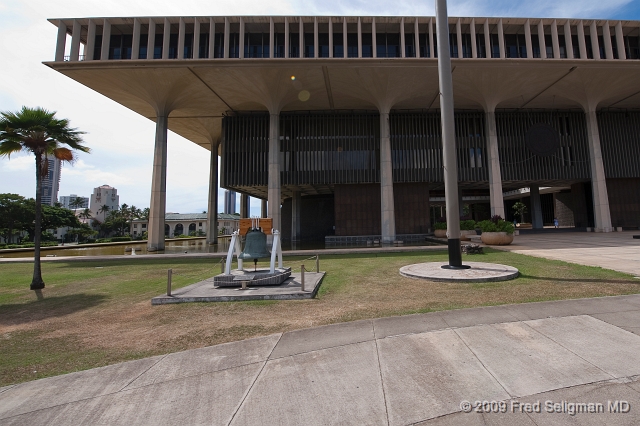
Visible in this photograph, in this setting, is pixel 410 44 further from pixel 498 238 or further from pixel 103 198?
pixel 103 198

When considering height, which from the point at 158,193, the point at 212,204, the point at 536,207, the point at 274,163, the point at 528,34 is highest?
the point at 528,34

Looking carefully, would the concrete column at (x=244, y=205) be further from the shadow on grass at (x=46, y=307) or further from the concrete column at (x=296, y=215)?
the shadow on grass at (x=46, y=307)

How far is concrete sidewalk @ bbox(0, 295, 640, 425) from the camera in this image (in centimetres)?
298

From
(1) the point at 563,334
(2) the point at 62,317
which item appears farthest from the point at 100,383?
(1) the point at 563,334

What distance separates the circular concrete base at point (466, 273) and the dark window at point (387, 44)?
2720cm

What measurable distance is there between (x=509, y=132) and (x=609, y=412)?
121 ft

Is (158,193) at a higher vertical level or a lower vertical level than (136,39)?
lower

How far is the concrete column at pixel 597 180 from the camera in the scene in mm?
31219

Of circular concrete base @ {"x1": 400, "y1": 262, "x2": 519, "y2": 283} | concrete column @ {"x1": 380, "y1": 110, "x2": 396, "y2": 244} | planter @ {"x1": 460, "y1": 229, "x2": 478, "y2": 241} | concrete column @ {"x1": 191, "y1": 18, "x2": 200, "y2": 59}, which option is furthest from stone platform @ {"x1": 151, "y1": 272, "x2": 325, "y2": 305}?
concrete column @ {"x1": 191, "y1": 18, "x2": 200, "y2": 59}

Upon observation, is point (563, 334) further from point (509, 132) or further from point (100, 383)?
point (509, 132)

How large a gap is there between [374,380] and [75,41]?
3617 cm

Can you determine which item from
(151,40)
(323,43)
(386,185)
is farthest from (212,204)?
(323,43)

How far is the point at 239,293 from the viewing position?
26.1 ft

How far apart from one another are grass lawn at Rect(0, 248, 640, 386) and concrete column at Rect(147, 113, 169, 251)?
700 inches
